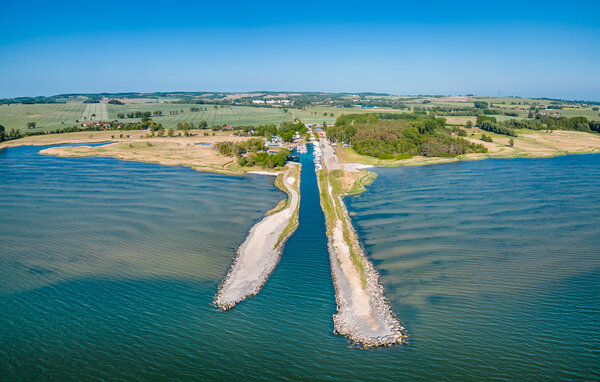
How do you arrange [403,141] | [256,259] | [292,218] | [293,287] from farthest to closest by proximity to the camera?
[403,141] → [292,218] → [256,259] → [293,287]

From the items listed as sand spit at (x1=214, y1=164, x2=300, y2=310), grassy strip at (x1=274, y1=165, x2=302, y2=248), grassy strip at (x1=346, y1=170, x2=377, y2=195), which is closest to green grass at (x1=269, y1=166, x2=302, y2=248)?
grassy strip at (x1=274, y1=165, x2=302, y2=248)

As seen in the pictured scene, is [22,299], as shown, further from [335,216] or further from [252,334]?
[335,216]

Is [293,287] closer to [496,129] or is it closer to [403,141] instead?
[403,141]

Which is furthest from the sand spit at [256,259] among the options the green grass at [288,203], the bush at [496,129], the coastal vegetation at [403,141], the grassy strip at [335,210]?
the bush at [496,129]

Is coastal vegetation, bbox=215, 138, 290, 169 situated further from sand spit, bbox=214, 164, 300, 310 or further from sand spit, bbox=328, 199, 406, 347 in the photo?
sand spit, bbox=328, 199, 406, 347

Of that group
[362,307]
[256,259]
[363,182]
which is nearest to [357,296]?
[362,307]

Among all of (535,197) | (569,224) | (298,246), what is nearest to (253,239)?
(298,246)
